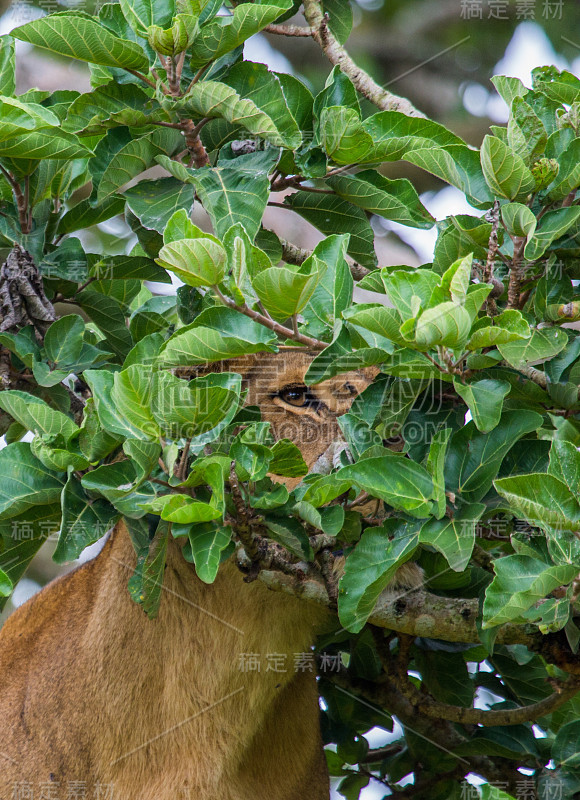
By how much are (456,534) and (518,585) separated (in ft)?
0.56

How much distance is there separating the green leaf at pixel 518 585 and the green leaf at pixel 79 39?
155 centimetres

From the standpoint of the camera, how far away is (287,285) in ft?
6.40

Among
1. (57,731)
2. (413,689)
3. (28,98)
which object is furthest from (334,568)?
(28,98)

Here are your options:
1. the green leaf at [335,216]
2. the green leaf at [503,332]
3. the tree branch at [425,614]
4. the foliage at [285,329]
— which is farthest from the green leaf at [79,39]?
the tree branch at [425,614]

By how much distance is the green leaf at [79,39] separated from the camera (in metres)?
2.34

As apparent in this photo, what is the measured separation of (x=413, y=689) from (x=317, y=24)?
88.3 inches

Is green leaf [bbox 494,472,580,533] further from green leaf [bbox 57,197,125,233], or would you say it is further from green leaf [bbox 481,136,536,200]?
green leaf [bbox 57,197,125,233]

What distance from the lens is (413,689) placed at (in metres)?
3.19

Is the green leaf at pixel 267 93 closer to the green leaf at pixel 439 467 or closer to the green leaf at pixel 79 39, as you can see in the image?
the green leaf at pixel 79 39

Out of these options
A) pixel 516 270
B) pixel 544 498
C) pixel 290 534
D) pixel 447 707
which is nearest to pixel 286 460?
pixel 290 534

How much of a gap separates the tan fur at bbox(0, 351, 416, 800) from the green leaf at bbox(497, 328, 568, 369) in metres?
0.85

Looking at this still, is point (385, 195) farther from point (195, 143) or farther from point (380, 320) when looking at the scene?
point (380, 320)

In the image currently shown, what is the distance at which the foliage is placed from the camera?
202 centimetres

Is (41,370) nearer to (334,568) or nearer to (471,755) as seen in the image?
(334,568)
